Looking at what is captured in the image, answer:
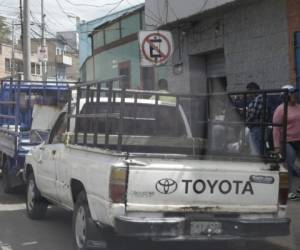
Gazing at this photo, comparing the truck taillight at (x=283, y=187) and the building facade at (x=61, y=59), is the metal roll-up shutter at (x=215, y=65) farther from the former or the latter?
the building facade at (x=61, y=59)

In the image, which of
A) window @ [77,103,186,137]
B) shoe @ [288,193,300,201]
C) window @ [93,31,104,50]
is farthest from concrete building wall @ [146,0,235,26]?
window @ [93,31,104,50]

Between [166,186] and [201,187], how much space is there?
1.19ft

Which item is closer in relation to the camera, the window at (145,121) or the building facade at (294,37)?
the window at (145,121)

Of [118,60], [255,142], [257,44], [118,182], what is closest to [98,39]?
[118,60]

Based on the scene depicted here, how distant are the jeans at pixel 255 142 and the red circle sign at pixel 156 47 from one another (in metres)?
3.90

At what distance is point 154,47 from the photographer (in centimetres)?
1106

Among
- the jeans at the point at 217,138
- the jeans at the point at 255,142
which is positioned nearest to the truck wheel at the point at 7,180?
the jeans at the point at 217,138

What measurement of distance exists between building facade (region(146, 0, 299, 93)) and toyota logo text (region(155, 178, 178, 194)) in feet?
23.0

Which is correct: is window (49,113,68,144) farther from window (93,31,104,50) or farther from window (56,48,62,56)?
window (56,48,62,56)

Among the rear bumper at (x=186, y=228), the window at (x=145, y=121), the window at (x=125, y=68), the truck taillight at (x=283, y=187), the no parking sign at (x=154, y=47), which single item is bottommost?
the rear bumper at (x=186, y=228)

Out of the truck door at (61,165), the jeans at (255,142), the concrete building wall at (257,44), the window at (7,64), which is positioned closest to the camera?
the jeans at (255,142)

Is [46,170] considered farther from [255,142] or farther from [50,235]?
[255,142]

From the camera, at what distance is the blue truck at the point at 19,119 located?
11180 mm

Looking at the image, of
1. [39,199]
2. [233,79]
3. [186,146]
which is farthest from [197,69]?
[186,146]
